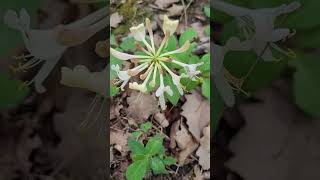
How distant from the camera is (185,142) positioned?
4.17ft

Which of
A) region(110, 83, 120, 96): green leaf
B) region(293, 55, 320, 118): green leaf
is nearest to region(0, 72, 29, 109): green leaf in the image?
region(110, 83, 120, 96): green leaf

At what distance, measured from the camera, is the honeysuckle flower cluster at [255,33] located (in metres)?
1.22

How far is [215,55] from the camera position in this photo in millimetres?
1241

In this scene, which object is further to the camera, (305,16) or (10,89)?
(10,89)

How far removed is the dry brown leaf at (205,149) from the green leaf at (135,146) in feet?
0.48

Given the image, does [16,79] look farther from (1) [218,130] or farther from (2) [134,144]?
(1) [218,130]

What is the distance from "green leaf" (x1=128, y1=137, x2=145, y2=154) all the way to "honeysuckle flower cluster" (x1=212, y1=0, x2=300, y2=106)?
25 centimetres

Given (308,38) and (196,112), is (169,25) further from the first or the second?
(308,38)

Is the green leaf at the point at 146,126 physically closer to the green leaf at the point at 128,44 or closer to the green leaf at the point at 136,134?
the green leaf at the point at 136,134

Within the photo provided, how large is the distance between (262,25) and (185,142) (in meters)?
0.35

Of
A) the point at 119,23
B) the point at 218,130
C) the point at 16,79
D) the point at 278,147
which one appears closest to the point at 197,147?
the point at 218,130

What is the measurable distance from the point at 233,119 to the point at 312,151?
21 cm

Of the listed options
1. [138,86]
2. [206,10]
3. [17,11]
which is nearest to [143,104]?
[138,86]

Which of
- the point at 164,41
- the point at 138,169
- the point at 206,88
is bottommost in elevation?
the point at 138,169
